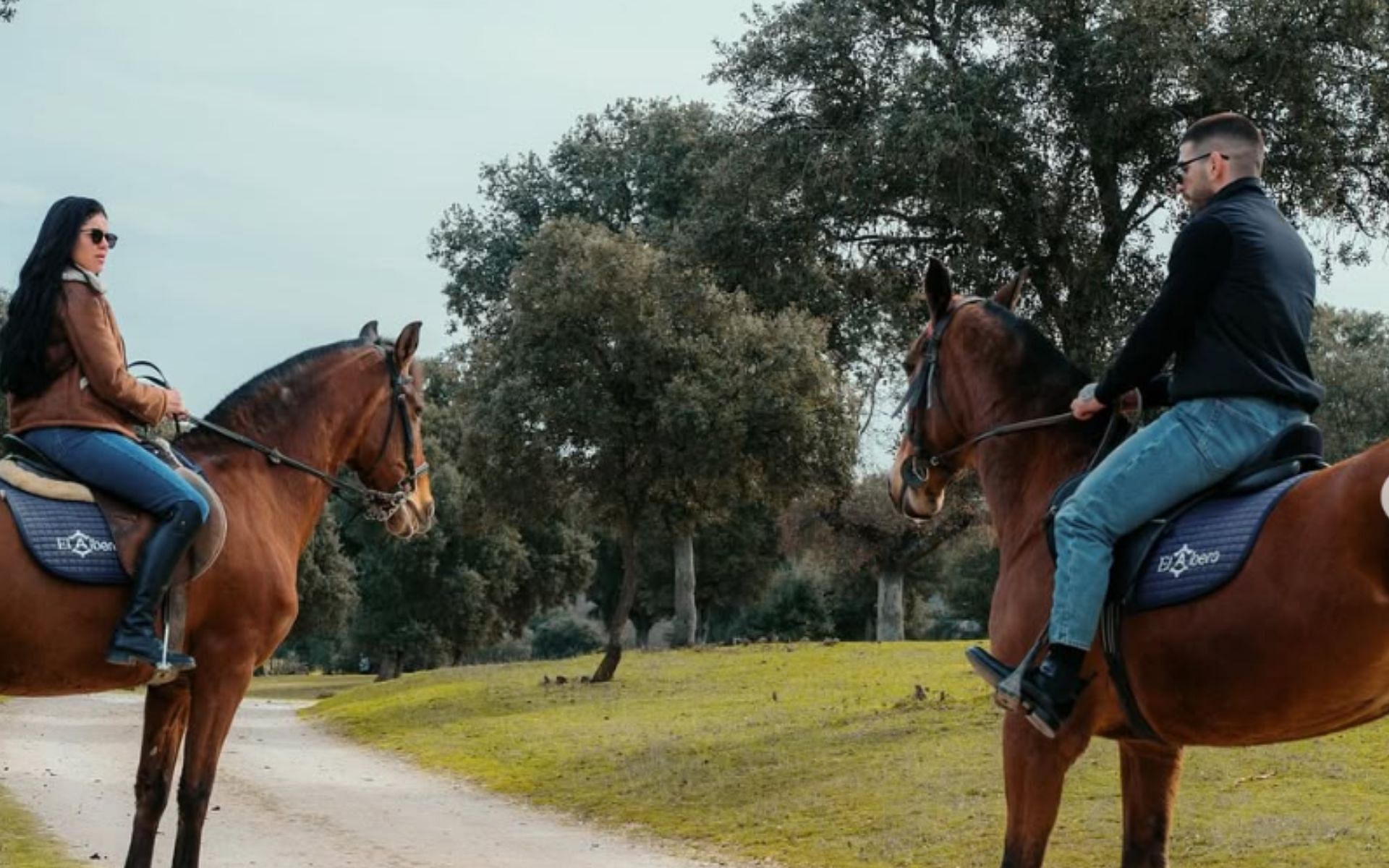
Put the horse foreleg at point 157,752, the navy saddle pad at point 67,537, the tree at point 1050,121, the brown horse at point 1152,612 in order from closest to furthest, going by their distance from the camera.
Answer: the brown horse at point 1152,612, the navy saddle pad at point 67,537, the horse foreleg at point 157,752, the tree at point 1050,121

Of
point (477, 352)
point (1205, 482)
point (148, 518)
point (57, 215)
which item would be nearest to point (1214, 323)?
point (1205, 482)

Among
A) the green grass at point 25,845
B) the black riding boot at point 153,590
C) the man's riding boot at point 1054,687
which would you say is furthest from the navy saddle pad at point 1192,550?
the green grass at point 25,845

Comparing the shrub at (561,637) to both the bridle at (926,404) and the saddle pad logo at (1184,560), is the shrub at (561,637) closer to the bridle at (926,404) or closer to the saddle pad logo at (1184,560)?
the bridle at (926,404)

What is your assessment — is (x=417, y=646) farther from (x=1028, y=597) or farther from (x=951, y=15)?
(x=1028, y=597)

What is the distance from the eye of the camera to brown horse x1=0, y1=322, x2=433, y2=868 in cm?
836

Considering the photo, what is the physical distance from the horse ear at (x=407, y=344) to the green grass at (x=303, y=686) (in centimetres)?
3734

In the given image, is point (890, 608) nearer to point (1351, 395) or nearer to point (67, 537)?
point (1351, 395)

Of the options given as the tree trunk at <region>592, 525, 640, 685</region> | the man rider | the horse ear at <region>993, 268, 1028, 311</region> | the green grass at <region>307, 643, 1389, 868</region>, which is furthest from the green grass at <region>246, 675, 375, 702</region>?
the man rider

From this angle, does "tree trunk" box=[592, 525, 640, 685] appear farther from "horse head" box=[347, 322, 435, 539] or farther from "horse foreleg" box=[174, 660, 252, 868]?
"horse foreleg" box=[174, 660, 252, 868]

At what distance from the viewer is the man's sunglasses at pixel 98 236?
8844mm

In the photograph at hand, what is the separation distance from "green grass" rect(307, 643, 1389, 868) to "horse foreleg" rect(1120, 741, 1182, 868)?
433 centimetres

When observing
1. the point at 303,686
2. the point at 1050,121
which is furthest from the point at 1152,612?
the point at 303,686

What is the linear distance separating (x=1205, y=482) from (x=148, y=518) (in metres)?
5.73

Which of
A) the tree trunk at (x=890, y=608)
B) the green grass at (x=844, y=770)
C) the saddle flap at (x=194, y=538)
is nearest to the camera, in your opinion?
the saddle flap at (x=194, y=538)
